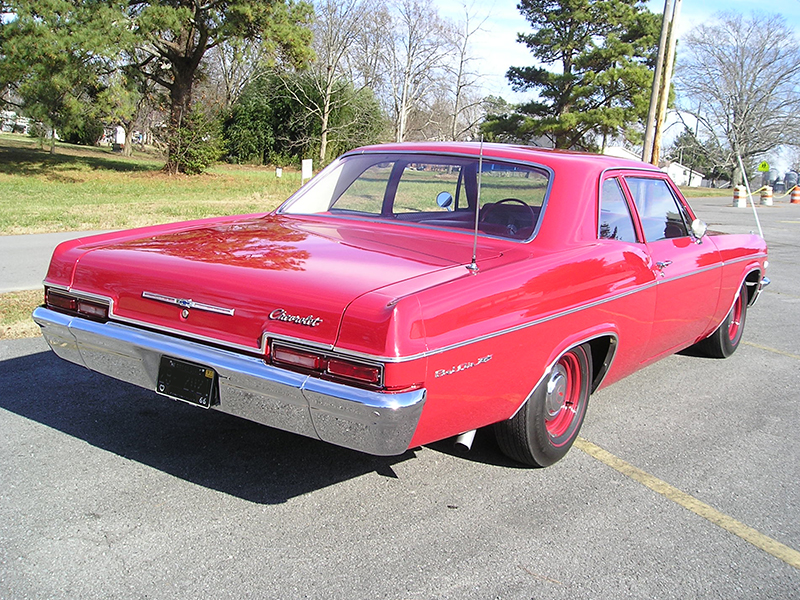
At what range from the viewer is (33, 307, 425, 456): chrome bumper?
8.57 ft

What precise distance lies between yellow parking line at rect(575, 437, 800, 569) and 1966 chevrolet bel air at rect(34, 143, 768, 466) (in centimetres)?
26

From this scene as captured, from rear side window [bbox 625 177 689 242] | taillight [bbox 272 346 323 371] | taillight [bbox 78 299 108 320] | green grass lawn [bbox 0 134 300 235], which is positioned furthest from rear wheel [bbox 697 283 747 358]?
green grass lawn [bbox 0 134 300 235]

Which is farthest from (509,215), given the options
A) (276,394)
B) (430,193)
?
(276,394)

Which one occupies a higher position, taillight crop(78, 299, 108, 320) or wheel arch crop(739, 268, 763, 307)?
wheel arch crop(739, 268, 763, 307)

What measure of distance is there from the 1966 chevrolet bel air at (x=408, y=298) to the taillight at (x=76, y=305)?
11 millimetres

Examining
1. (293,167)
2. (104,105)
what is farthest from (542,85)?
(104,105)

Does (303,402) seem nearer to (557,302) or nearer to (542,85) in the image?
(557,302)

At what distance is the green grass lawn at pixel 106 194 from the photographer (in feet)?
42.2

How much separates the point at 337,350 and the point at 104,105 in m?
20.1

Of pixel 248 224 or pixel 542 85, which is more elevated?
pixel 542 85

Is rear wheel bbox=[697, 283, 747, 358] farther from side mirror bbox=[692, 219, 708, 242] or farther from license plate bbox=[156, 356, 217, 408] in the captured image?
license plate bbox=[156, 356, 217, 408]

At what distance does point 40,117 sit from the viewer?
19875mm

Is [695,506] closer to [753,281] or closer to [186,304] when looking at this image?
[186,304]

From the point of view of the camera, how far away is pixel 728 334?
5.82 metres
